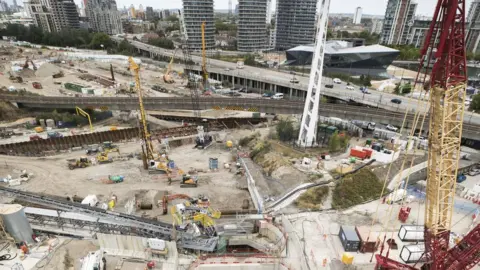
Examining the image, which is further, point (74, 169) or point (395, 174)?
point (74, 169)

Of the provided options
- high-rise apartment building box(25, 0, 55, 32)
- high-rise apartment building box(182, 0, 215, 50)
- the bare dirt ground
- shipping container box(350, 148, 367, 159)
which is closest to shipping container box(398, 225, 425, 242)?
shipping container box(350, 148, 367, 159)

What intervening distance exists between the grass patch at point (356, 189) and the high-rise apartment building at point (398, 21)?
457 feet

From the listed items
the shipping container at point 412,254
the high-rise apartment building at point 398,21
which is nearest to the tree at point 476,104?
the shipping container at point 412,254

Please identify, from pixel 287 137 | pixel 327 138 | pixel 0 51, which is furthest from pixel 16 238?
pixel 0 51

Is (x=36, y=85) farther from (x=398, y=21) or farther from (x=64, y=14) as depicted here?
(x=398, y=21)

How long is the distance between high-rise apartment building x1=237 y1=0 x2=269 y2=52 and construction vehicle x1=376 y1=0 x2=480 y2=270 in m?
118

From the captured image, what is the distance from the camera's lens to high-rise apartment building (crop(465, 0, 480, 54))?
12088 centimetres

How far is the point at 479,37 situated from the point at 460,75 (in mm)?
141972

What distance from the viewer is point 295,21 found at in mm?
134125

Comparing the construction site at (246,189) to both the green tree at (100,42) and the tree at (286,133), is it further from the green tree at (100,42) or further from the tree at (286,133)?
the green tree at (100,42)

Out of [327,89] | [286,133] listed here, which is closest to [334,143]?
[286,133]

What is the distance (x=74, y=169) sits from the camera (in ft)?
134

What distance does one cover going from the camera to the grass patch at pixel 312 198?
2993 cm

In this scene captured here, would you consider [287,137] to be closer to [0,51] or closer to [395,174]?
[395,174]
